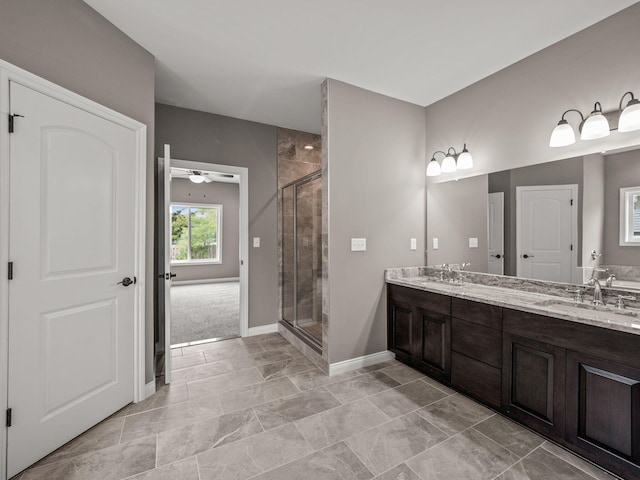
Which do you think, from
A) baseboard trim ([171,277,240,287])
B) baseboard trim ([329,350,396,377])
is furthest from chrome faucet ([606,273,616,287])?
baseboard trim ([171,277,240,287])

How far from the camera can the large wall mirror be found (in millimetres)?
1898

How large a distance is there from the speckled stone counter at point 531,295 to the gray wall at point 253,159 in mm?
1710

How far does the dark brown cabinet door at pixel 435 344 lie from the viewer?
7.93 feet

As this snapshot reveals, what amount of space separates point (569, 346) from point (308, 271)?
238cm

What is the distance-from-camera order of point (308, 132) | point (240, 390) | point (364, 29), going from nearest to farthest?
1. point (364, 29)
2. point (240, 390)
3. point (308, 132)

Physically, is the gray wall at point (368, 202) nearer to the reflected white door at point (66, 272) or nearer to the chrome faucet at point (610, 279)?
the chrome faucet at point (610, 279)

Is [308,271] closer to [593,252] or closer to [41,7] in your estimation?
[593,252]

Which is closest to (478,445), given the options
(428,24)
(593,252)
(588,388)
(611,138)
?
(588,388)

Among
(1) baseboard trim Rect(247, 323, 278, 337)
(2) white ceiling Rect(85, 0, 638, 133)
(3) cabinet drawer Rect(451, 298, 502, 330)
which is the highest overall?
(2) white ceiling Rect(85, 0, 638, 133)

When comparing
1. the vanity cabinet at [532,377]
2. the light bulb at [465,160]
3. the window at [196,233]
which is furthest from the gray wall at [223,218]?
the vanity cabinet at [532,377]

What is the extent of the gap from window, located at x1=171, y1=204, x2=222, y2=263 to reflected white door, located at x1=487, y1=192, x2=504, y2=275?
7246 mm

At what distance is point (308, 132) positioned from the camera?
166 inches

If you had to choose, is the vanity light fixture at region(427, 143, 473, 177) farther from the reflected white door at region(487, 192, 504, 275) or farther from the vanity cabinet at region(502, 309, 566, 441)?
the vanity cabinet at region(502, 309, 566, 441)

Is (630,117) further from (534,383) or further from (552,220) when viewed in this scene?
(534,383)
